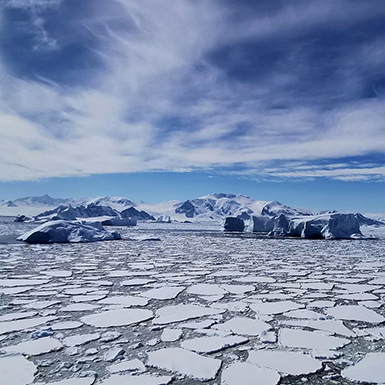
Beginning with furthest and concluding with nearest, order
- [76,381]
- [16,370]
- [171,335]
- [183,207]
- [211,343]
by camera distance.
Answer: [183,207] → [171,335] → [211,343] → [16,370] → [76,381]

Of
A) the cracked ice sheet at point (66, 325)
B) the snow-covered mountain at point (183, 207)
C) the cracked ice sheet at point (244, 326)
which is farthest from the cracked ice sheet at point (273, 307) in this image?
the snow-covered mountain at point (183, 207)

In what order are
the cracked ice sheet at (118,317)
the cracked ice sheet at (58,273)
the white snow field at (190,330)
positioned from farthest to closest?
the cracked ice sheet at (58,273), the cracked ice sheet at (118,317), the white snow field at (190,330)

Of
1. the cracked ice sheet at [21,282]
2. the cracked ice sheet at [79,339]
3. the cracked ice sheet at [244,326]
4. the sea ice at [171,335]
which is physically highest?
the cracked ice sheet at [244,326]

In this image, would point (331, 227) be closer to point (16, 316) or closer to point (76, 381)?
point (16, 316)

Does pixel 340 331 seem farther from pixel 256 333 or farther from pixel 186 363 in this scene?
pixel 186 363

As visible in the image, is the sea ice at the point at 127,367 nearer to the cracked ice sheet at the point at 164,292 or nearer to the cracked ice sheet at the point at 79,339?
the cracked ice sheet at the point at 79,339

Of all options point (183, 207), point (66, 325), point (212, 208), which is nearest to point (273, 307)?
point (66, 325)

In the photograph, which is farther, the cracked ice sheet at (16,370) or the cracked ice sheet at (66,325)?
the cracked ice sheet at (66,325)
